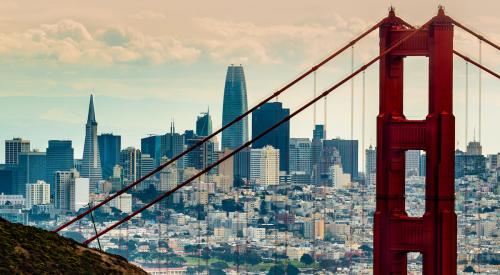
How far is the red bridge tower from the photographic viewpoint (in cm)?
3741

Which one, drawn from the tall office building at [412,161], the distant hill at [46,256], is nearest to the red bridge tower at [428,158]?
the distant hill at [46,256]

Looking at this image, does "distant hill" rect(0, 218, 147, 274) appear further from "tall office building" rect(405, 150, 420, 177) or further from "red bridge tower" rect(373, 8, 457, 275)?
"tall office building" rect(405, 150, 420, 177)

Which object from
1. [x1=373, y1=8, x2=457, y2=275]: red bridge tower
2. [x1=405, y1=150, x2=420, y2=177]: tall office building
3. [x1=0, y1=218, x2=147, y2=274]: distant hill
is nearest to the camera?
[x1=0, y1=218, x2=147, y2=274]: distant hill

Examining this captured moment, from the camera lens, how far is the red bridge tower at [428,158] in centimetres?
3741

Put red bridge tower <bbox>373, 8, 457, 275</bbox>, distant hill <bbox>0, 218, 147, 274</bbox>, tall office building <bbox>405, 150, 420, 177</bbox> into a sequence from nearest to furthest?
distant hill <bbox>0, 218, 147, 274</bbox> < red bridge tower <bbox>373, 8, 457, 275</bbox> < tall office building <bbox>405, 150, 420, 177</bbox>

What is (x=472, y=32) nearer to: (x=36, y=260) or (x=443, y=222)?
(x=443, y=222)

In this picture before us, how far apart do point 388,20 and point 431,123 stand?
221 cm

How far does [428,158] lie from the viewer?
3744 centimetres

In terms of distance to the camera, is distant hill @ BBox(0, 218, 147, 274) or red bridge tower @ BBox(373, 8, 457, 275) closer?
distant hill @ BBox(0, 218, 147, 274)

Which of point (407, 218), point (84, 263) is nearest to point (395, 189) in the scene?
point (407, 218)

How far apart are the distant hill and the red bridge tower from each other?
5.10m

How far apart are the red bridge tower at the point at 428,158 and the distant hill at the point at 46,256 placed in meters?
5.10

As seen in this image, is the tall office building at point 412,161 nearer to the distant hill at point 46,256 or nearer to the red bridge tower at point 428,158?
the red bridge tower at point 428,158

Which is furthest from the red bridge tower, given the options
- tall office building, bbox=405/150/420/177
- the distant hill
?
tall office building, bbox=405/150/420/177
